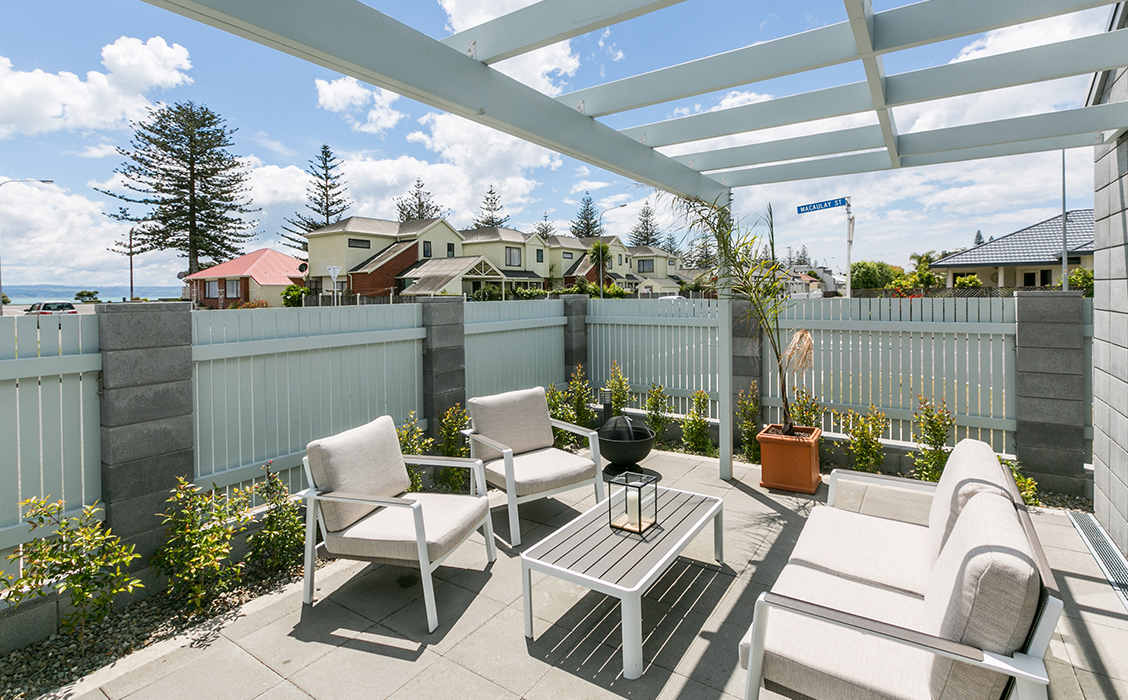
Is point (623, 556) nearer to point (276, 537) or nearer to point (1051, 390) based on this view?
point (276, 537)

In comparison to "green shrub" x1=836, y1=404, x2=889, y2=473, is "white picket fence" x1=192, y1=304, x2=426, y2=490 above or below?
above

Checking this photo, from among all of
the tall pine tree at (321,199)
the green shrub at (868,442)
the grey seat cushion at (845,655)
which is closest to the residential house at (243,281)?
the tall pine tree at (321,199)

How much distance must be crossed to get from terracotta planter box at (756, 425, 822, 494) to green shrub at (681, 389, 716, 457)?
1.04 m

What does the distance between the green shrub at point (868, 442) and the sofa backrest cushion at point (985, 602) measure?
3.41 meters

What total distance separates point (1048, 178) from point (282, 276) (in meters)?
39.4

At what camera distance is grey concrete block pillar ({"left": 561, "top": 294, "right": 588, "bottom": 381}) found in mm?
7098

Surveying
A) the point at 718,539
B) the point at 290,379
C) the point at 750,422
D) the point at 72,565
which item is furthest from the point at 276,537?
the point at 750,422

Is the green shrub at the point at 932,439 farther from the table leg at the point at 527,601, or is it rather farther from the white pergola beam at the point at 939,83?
the table leg at the point at 527,601

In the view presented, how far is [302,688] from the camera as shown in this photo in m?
2.39

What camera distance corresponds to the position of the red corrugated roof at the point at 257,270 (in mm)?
34750

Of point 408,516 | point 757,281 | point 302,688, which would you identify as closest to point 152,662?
point 302,688

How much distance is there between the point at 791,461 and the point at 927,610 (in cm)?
291

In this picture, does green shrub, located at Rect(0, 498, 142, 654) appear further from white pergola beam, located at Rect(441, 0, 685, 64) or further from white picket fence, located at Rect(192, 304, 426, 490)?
white pergola beam, located at Rect(441, 0, 685, 64)

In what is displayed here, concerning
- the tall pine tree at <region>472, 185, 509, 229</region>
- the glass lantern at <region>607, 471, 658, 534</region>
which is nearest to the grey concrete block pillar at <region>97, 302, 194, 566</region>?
the glass lantern at <region>607, 471, 658, 534</region>
